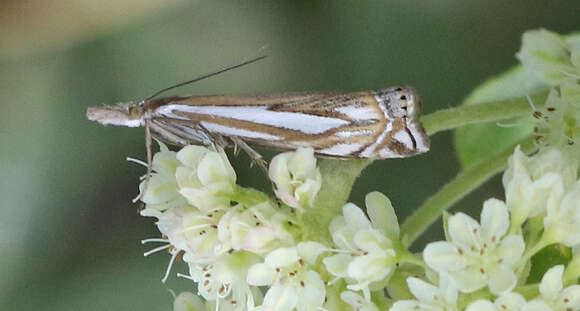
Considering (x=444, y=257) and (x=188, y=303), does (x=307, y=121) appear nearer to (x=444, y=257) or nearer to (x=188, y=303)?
(x=444, y=257)

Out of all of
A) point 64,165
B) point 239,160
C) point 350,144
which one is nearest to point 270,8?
point 239,160

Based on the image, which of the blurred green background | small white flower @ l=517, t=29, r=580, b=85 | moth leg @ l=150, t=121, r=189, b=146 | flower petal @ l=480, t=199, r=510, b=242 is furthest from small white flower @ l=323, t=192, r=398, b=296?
the blurred green background

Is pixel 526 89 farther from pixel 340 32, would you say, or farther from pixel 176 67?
pixel 176 67

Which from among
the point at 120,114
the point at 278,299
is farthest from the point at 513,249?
the point at 120,114

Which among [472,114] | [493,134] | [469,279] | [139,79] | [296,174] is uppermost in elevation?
[139,79]

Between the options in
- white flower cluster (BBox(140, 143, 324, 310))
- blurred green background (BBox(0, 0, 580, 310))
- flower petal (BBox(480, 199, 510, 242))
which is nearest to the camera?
flower petal (BBox(480, 199, 510, 242))

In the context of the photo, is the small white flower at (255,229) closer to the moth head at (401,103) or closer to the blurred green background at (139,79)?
the moth head at (401,103)

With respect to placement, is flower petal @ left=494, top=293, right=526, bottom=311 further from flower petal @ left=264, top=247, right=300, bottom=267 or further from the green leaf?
the green leaf

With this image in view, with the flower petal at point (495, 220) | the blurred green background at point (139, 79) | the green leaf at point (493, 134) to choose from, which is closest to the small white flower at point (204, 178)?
the flower petal at point (495, 220)
